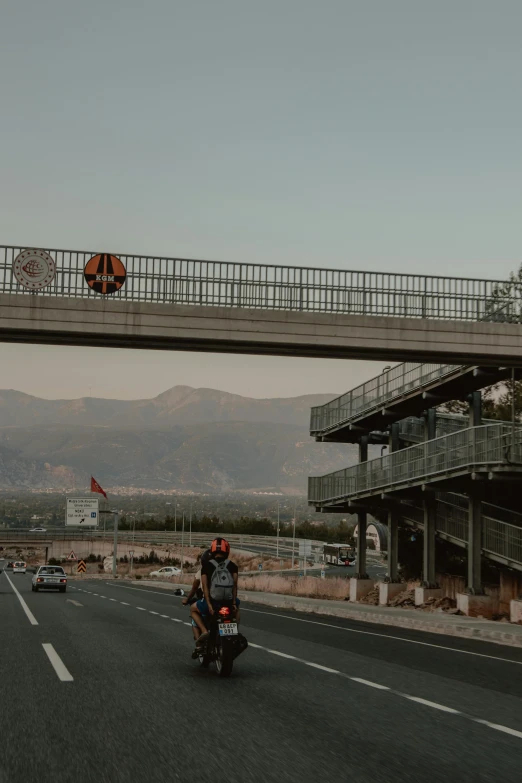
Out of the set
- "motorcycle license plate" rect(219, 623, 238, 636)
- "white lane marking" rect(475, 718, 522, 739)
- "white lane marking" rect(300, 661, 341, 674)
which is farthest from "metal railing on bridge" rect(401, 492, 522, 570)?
"white lane marking" rect(475, 718, 522, 739)

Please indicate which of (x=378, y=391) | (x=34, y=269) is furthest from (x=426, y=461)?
(x=34, y=269)

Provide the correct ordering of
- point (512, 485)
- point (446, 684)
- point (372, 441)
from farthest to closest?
1. point (372, 441)
2. point (512, 485)
3. point (446, 684)

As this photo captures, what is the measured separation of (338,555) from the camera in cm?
11719

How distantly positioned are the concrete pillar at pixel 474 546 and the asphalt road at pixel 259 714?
16.9 m

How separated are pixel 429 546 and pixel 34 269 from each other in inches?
822

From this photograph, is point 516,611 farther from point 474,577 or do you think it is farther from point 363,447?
point 363,447

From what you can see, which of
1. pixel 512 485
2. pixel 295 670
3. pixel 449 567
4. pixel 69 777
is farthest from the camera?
pixel 449 567

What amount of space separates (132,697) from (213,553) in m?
2.45

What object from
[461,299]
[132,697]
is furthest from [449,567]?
[132,697]

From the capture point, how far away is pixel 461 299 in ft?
92.2

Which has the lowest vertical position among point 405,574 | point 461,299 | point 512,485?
point 405,574

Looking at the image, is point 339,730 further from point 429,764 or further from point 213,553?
point 213,553

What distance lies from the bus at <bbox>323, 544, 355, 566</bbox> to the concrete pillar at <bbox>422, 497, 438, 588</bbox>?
75.3 meters

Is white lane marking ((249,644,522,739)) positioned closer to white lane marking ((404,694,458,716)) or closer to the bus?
white lane marking ((404,694,458,716))
